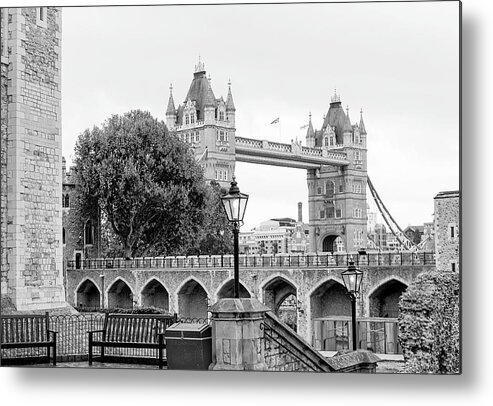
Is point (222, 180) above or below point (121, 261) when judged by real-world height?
above

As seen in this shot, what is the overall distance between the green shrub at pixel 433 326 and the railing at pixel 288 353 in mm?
873

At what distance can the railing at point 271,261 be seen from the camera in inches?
424

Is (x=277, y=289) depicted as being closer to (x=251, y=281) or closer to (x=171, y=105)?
(x=251, y=281)

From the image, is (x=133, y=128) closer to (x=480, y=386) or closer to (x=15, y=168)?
(x=15, y=168)

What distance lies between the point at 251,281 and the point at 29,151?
4045mm

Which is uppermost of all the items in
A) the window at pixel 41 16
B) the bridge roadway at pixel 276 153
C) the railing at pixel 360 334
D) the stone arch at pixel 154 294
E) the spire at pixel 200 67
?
the window at pixel 41 16

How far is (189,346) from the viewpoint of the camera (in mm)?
7855

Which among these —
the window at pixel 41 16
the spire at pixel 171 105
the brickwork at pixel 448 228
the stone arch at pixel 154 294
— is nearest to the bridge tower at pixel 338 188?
the brickwork at pixel 448 228

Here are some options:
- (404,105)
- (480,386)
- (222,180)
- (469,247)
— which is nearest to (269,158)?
(222,180)

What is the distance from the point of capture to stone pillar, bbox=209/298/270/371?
7.37 metres

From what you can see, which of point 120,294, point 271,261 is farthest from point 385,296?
point 120,294

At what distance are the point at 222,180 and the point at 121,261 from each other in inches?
104

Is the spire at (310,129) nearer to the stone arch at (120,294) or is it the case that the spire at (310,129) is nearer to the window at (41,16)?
the stone arch at (120,294)

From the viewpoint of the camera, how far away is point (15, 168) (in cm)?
930
